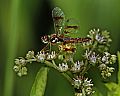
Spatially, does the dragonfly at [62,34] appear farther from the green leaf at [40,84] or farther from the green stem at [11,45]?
the green stem at [11,45]

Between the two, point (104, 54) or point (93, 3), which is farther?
point (93, 3)

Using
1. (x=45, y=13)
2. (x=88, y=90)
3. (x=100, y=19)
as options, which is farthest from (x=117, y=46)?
(x=88, y=90)

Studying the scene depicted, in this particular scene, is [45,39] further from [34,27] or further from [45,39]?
[34,27]

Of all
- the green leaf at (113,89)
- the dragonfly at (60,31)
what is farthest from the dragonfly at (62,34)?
the green leaf at (113,89)

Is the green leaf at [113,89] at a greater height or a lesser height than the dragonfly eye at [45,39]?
lesser

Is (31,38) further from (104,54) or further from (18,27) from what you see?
(104,54)
